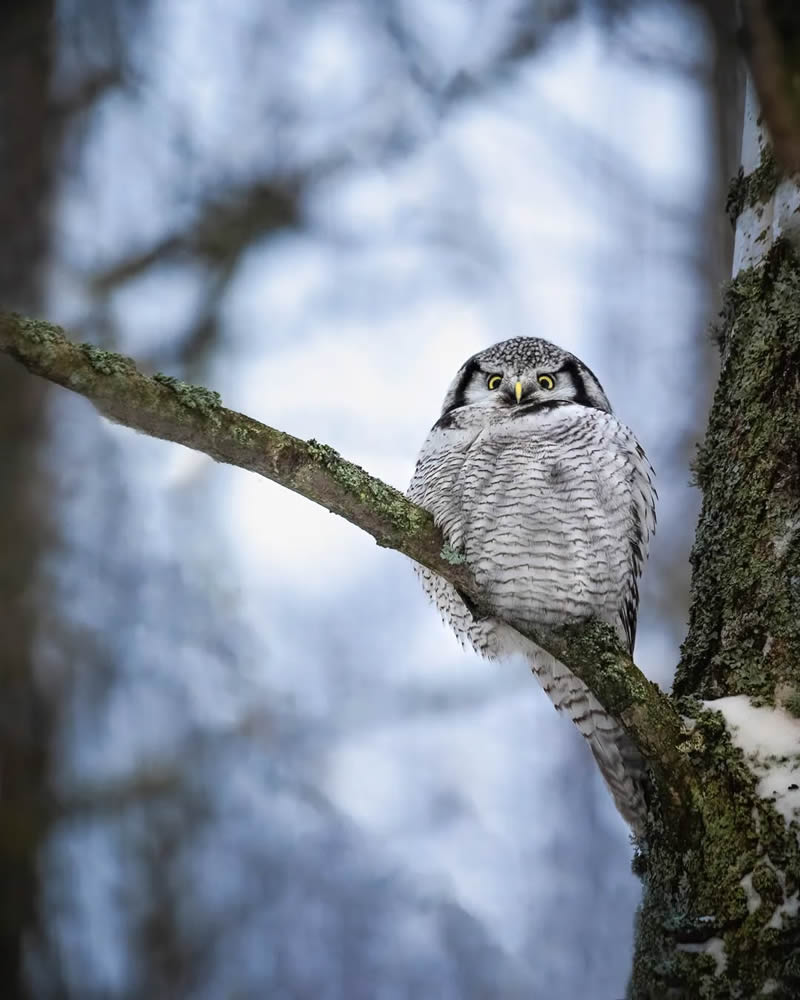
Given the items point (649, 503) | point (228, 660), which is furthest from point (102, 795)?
point (649, 503)

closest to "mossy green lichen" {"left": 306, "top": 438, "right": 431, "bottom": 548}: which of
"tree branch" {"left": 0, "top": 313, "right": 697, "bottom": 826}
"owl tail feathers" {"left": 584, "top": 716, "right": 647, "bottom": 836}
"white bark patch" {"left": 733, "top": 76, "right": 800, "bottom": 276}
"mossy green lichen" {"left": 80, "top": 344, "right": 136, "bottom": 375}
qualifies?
"tree branch" {"left": 0, "top": 313, "right": 697, "bottom": 826}

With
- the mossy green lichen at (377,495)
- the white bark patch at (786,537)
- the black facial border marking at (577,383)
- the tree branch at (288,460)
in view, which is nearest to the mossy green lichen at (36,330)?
the tree branch at (288,460)

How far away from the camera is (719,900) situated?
1890 millimetres

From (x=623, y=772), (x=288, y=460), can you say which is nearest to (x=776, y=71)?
(x=288, y=460)

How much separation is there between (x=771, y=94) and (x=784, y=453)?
4.10 ft

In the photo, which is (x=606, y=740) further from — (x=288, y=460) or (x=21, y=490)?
(x=21, y=490)

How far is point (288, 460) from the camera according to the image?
2064 millimetres

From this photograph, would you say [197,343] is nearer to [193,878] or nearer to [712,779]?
[193,878]

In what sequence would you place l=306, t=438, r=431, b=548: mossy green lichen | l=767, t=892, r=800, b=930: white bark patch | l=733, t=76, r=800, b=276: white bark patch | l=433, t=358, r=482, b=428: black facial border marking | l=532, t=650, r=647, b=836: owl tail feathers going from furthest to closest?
l=433, t=358, r=482, b=428: black facial border marking < l=532, t=650, r=647, b=836: owl tail feathers < l=733, t=76, r=800, b=276: white bark patch < l=306, t=438, r=431, b=548: mossy green lichen < l=767, t=892, r=800, b=930: white bark patch

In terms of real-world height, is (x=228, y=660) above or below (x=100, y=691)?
above

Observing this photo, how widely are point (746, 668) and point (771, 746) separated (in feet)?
0.59

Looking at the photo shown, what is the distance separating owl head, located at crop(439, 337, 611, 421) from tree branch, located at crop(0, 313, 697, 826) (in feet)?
3.94

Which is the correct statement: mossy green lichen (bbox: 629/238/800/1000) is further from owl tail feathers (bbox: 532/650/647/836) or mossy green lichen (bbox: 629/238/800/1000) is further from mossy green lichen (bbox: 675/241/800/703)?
owl tail feathers (bbox: 532/650/647/836)

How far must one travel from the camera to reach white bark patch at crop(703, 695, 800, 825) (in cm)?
195
